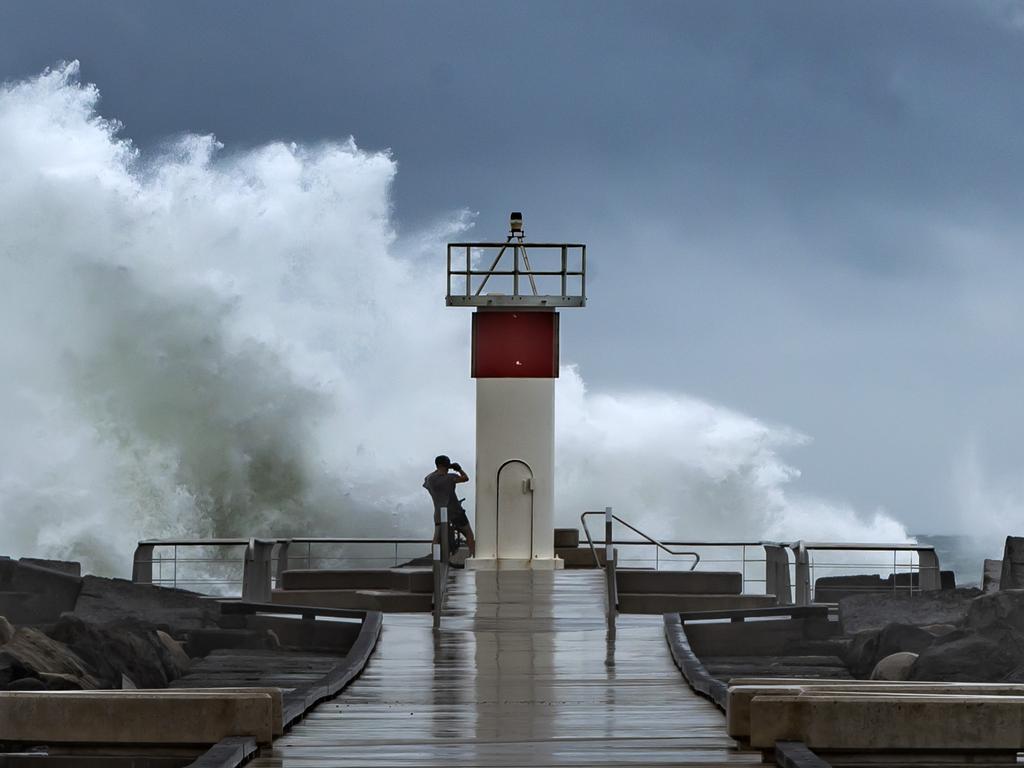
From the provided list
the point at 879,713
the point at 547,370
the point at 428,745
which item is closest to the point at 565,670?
the point at 428,745

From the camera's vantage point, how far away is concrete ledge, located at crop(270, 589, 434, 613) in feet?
52.1

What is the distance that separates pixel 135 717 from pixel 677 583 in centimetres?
1020

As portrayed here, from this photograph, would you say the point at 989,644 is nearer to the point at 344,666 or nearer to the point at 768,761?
the point at 344,666

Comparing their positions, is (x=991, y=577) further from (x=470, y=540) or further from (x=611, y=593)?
(x=611, y=593)

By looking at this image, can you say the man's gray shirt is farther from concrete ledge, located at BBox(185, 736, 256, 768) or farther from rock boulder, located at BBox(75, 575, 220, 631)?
concrete ledge, located at BBox(185, 736, 256, 768)

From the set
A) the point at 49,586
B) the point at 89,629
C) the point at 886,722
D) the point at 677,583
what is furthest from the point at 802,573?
the point at 886,722

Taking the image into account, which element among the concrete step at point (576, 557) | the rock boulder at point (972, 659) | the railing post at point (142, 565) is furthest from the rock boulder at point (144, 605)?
the rock boulder at point (972, 659)

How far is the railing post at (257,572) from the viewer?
54.0ft

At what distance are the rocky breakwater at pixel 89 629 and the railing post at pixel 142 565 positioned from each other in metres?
0.50

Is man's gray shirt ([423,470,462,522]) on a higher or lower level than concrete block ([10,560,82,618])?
higher

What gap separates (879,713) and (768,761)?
0.50 metres

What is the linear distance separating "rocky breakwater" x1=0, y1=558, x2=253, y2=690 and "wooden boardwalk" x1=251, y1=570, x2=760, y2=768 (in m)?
2.01

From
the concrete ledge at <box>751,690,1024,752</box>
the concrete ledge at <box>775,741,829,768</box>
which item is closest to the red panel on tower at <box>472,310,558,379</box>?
the concrete ledge at <box>751,690,1024,752</box>

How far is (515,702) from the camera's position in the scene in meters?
9.39
